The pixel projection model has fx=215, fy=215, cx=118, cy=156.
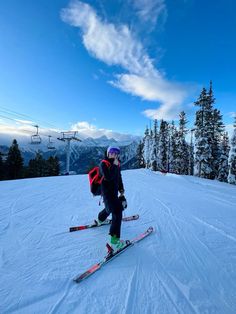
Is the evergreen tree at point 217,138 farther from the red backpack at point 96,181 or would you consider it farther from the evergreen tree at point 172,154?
the red backpack at point 96,181

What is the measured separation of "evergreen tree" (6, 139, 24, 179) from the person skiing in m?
36.8

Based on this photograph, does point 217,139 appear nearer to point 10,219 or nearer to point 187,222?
point 187,222

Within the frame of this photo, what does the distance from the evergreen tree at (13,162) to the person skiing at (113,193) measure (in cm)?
3684

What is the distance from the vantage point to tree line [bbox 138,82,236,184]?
31.3m

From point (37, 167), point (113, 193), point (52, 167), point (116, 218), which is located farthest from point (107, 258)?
point (37, 167)

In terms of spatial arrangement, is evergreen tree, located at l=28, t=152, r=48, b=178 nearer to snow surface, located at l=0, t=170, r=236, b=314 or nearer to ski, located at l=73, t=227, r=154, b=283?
snow surface, located at l=0, t=170, r=236, b=314

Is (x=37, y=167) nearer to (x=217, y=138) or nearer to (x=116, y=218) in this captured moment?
(x=217, y=138)

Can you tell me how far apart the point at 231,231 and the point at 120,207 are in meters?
3.11

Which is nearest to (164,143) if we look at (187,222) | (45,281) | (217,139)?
(217,139)

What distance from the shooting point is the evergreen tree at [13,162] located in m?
37.0

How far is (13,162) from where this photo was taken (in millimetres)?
37031

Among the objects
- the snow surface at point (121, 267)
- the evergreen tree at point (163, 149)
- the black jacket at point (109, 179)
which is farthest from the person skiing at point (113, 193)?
the evergreen tree at point (163, 149)

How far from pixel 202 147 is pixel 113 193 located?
29888 mm

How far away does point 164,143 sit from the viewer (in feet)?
158
